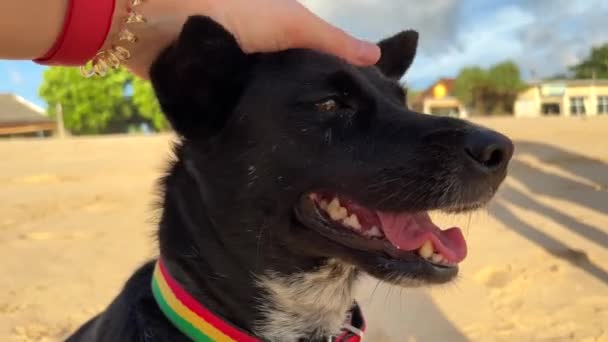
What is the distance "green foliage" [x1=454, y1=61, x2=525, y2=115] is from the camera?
55.7 metres

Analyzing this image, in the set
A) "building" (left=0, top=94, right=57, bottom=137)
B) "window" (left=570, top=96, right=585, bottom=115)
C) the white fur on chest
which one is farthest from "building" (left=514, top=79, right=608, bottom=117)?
the white fur on chest

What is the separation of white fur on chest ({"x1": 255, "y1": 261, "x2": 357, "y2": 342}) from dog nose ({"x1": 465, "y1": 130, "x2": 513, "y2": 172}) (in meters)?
0.74

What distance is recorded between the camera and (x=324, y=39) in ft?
8.08

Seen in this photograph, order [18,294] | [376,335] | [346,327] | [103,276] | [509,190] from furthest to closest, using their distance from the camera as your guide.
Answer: [509,190] → [103,276] → [18,294] → [376,335] → [346,327]

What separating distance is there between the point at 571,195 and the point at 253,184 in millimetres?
7704

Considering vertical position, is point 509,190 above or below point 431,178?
below

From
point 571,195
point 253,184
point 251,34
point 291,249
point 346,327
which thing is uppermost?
point 251,34

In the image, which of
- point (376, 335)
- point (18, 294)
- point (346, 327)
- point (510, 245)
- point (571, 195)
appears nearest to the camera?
point (346, 327)

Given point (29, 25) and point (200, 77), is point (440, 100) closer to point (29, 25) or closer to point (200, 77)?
point (200, 77)

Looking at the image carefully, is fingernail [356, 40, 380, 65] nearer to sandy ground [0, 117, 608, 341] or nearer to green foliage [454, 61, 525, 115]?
sandy ground [0, 117, 608, 341]

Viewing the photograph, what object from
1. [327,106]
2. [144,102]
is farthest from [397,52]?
[144,102]

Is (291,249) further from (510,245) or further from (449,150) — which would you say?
(510,245)

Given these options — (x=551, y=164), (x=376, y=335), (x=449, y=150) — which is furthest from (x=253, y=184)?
(x=551, y=164)

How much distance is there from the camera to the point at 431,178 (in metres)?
2.15
